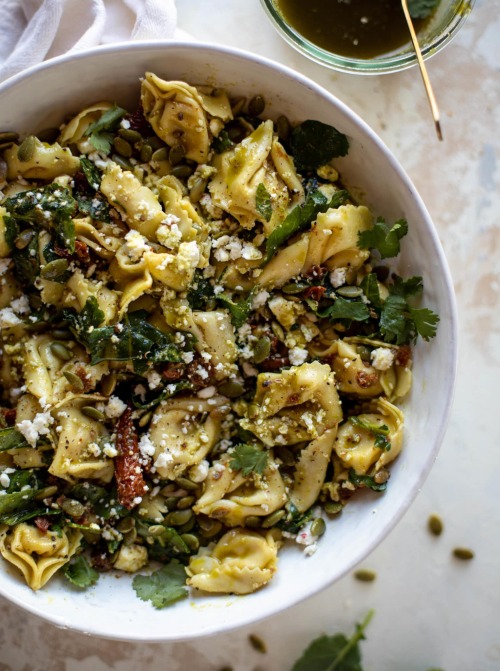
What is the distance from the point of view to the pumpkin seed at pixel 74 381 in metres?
3.20

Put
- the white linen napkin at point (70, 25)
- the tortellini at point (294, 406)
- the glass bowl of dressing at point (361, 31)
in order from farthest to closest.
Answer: the glass bowl of dressing at point (361, 31)
the white linen napkin at point (70, 25)
the tortellini at point (294, 406)

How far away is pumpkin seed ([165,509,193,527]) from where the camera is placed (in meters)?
3.37

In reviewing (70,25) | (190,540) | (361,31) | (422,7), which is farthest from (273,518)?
(422,7)

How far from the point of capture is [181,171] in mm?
3350

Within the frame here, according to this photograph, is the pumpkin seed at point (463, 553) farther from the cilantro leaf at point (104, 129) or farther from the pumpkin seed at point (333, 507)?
the cilantro leaf at point (104, 129)

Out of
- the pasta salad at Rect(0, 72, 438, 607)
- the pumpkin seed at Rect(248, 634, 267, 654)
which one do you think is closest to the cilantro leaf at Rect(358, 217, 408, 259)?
the pasta salad at Rect(0, 72, 438, 607)

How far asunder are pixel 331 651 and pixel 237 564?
1062mm

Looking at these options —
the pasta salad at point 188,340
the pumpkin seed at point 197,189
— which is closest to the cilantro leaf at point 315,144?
the pasta salad at point 188,340

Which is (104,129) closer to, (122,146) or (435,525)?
(122,146)

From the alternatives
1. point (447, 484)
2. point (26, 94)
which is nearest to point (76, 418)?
point (26, 94)

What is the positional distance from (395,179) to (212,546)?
1873 millimetres

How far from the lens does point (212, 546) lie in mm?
3498

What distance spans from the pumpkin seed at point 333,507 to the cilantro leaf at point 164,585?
72 cm

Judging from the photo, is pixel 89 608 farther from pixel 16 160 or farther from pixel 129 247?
pixel 16 160
